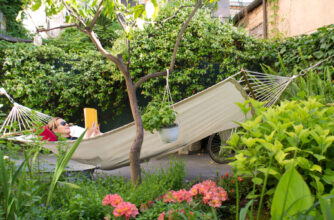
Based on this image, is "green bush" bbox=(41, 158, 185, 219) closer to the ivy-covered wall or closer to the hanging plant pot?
the hanging plant pot

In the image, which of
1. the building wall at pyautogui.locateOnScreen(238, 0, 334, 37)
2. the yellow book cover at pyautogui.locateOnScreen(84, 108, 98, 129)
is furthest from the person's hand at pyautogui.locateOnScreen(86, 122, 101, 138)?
the building wall at pyautogui.locateOnScreen(238, 0, 334, 37)

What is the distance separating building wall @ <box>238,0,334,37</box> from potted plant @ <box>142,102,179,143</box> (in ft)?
11.3

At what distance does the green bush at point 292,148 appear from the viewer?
1.09 m

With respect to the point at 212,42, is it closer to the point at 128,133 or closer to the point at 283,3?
the point at 283,3

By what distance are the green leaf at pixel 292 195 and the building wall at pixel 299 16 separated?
13.6ft

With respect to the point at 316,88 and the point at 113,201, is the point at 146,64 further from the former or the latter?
the point at 113,201

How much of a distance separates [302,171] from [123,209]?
2.59 ft

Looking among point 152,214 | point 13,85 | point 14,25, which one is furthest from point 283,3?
point 14,25

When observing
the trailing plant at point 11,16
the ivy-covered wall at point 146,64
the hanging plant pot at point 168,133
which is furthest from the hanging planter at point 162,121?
the trailing plant at point 11,16

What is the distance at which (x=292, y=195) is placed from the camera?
774mm

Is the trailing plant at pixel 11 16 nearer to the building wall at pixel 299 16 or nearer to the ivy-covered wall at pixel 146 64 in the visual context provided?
the ivy-covered wall at pixel 146 64

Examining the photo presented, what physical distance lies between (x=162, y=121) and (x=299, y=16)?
164 inches

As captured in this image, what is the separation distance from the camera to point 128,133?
2428mm

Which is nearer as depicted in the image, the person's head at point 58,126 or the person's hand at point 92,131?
the person's hand at point 92,131
